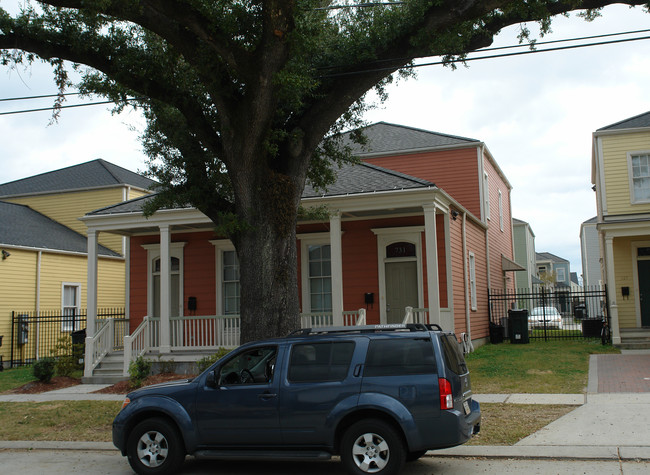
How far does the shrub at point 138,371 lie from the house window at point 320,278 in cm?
514

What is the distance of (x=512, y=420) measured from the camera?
955 cm

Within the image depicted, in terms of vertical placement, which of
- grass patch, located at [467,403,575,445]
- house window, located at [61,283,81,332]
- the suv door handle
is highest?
house window, located at [61,283,81,332]

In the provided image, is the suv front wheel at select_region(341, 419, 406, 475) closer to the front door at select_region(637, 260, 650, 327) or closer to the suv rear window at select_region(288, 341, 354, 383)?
the suv rear window at select_region(288, 341, 354, 383)

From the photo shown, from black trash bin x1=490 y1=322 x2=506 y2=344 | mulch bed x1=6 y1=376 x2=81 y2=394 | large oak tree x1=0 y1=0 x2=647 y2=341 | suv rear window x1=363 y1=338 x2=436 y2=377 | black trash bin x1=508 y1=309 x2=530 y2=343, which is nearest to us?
suv rear window x1=363 y1=338 x2=436 y2=377

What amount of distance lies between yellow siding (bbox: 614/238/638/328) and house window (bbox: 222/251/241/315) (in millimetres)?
11970

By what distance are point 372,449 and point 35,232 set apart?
73.7 feet

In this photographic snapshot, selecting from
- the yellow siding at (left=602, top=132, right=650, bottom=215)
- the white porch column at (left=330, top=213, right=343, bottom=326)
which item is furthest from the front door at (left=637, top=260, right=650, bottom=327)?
the white porch column at (left=330, top=213, right=343, bottom=326)

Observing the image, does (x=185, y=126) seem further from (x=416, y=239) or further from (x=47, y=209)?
(x=47, y=209)

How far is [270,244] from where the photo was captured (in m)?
9.99

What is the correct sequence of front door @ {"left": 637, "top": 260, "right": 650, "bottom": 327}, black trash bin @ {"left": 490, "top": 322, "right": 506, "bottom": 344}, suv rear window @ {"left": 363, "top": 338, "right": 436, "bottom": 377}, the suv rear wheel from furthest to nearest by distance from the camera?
black trash bin @ {"left": 490, "top": 322, "right": 506, "bottom": 344}, front door @ {"left": 637, "top": 260, "right": 650, "bottom": 327}, the suv rear wheel, suv rear window @ {"left": 363, "top": 338, "right": 436, "bottom": 377}

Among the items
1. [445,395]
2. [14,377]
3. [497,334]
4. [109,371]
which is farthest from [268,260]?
[497,334]

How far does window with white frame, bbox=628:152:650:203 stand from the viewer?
2077 cm

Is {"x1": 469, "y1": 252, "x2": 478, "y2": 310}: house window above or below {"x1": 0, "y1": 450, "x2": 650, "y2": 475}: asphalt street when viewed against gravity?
above

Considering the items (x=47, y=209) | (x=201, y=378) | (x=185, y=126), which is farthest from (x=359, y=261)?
(x=47, y=209)
